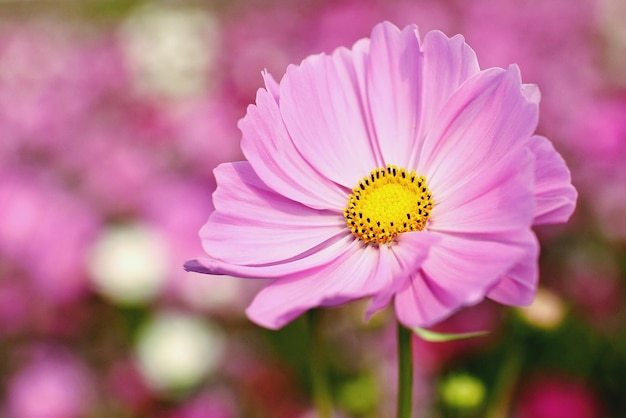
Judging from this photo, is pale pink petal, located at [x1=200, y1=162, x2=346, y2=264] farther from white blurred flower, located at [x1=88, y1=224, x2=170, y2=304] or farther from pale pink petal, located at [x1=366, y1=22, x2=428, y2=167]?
white blurred flower, located at [x1=88, y1=224, x2=170, y2=304]

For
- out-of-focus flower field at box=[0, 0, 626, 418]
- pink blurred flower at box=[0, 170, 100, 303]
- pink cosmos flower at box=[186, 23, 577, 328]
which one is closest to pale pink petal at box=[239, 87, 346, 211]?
pink cosmos flower at box=[186, 23, 577, 328]

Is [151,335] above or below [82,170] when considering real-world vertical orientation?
below

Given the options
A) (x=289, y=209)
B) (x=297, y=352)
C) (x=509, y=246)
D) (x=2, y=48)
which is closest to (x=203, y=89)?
(x=2, y=48)

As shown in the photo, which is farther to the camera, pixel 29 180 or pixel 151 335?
pixel 29 180

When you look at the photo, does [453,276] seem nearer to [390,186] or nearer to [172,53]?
[390,186]

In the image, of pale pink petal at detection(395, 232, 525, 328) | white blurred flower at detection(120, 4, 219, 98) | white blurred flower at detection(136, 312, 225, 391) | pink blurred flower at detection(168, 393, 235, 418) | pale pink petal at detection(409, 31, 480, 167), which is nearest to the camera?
pale pink petal at detection(395, 232, 525, 328)

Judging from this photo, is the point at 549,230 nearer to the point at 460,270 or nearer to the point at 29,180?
the point at 29,180

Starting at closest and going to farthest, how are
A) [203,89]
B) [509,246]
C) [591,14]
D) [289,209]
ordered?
[509,246] → [289,209] → [591,14] → [203,89]
